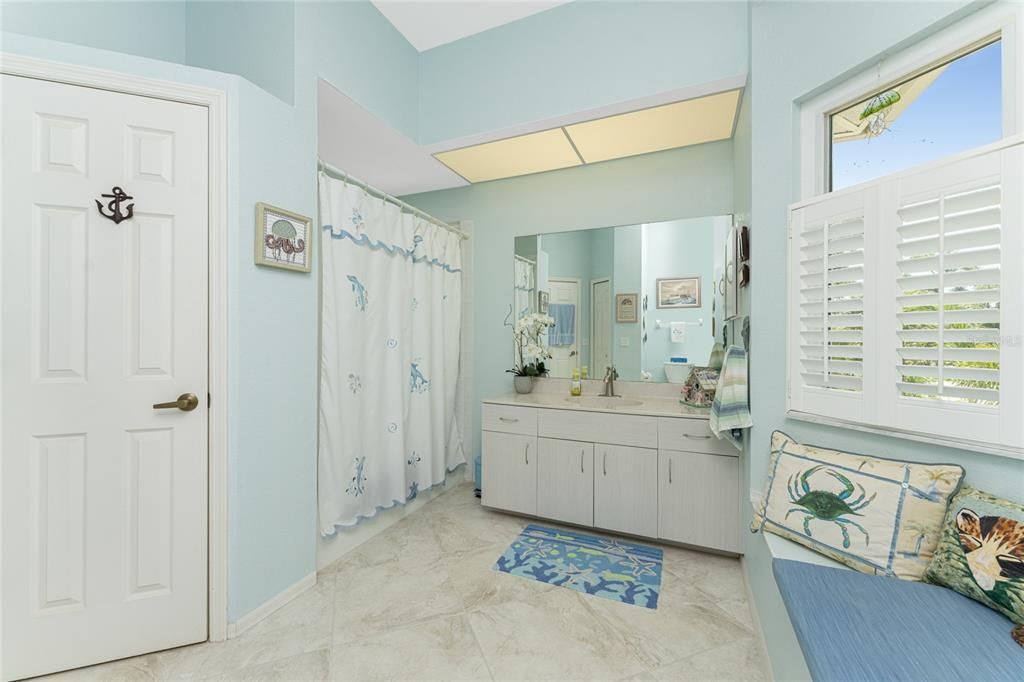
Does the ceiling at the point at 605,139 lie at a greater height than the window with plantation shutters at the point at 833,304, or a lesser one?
greater

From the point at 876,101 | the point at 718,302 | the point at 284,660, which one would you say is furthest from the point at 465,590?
the point at 876,101

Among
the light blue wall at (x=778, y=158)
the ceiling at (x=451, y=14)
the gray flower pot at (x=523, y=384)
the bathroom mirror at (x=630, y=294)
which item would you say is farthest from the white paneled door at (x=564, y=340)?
the ceiling at (x=451, y=14)

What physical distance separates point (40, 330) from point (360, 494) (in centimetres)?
155

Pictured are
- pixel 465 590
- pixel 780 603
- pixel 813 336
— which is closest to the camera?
pixel 780 603

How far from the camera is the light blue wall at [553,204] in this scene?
2.77 m

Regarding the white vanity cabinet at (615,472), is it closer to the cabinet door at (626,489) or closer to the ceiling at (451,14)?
the cabinet door at (626,489)

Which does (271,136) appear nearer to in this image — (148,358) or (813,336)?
(148,358)

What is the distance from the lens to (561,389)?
3236mm

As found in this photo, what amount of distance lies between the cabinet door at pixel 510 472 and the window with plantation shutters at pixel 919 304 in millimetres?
1562

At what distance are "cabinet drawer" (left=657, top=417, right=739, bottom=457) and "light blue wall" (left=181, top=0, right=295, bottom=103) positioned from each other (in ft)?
8.38

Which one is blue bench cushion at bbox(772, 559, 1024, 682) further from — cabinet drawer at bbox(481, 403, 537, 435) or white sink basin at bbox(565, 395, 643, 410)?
cabinet drawer at bbox(481, 403, 537, 435)

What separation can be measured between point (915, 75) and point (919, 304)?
82cm

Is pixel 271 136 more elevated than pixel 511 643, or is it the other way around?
pixel 271 136

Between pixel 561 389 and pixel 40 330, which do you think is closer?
pixel 40 330
